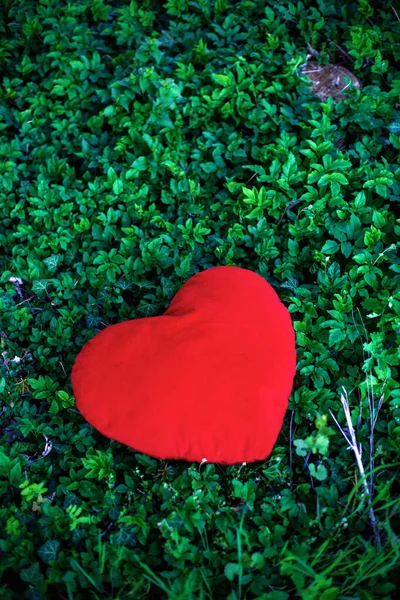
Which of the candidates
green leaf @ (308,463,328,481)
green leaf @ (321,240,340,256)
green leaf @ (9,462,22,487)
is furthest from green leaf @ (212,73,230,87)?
green leaf @ (9,462,22,487)

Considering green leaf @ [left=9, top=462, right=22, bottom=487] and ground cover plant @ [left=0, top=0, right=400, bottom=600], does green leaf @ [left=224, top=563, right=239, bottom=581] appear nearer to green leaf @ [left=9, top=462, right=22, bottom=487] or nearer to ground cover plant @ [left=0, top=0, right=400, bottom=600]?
ground cover plant @ [left=0, top=0, right=400, bottom=600]

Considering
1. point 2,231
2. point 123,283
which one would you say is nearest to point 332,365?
point 123,283

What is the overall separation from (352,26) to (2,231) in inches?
120

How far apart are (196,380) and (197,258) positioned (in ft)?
4.05

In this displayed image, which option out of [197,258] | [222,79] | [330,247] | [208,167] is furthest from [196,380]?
[222,79]

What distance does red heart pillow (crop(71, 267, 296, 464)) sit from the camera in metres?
2.50

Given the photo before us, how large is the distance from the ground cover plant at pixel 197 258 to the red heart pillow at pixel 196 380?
0.27m

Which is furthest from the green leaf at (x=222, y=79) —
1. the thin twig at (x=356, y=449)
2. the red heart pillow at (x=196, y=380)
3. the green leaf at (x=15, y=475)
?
the green leaf at (x=15, y=475)

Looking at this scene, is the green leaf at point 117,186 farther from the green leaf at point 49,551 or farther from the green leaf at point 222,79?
the green leaf at point 49,551

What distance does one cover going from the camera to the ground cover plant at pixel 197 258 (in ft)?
8.34

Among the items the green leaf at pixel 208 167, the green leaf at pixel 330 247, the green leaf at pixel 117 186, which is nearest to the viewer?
the green leaf at pixel 330 247

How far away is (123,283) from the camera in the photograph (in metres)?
3.45

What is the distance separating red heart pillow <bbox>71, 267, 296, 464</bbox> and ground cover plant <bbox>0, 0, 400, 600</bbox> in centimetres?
27

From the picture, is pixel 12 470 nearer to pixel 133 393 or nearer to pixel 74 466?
pixel 74 466
